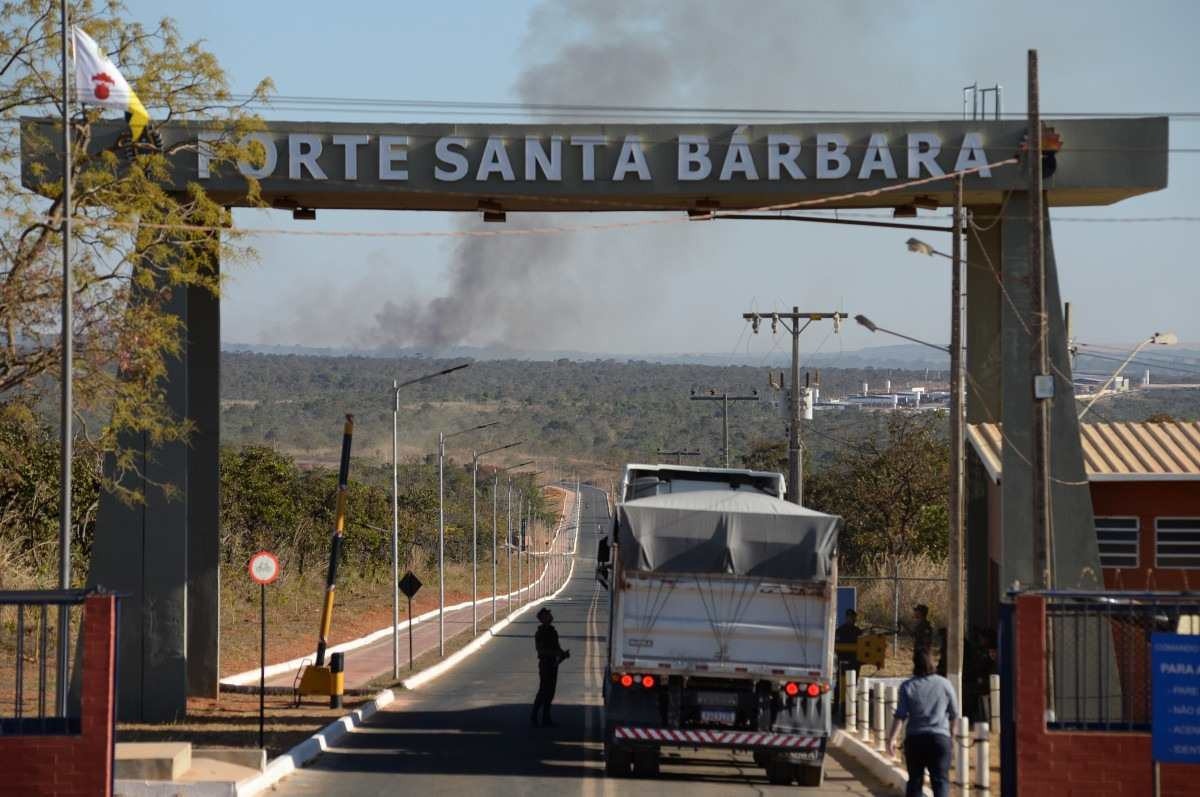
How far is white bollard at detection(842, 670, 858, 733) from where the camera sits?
2445 centimetres

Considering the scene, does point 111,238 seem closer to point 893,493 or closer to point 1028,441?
point 1028,441

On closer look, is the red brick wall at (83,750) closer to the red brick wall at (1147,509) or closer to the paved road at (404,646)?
the paved road at (404,646)

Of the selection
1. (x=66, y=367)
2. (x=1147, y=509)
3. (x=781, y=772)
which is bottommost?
(x=781, y=772)

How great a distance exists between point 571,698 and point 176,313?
1134cm

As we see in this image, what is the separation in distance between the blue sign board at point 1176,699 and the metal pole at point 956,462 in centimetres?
910

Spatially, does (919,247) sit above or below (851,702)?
above

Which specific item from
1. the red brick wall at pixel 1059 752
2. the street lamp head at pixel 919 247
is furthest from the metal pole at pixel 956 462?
the red brick wall at pixel 1059 752

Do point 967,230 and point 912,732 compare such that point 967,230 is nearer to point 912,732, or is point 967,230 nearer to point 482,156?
point 482,156

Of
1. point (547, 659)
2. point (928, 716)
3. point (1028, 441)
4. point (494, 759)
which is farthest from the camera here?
point (547, 659)

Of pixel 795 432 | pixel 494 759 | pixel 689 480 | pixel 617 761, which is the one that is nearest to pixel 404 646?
pixel 795 432

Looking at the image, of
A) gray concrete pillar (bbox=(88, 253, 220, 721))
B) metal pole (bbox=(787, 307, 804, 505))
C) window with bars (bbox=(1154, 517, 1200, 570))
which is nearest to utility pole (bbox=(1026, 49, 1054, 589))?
window with bars (bbox=(1154, 517, 1200, 570))

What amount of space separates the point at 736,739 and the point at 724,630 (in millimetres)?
1264

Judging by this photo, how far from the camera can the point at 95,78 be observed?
21.5 m

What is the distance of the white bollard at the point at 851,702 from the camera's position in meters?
24.5
